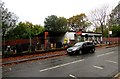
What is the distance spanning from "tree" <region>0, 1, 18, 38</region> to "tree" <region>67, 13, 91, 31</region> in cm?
3944

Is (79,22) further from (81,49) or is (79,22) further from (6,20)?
(81,49)

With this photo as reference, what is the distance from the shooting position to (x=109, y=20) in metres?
73.3

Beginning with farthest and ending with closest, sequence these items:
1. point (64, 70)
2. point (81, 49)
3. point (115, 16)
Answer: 1. point (115, 16)
2. point (81, 49)
3. point (64, 70)

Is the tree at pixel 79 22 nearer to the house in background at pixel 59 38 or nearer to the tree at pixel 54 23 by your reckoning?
the tree at pixel 54 23

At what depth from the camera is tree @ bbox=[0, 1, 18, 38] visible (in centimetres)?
4258

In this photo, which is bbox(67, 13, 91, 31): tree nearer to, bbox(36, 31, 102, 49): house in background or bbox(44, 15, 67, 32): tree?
bbox(44, 15, 67, 32): tree

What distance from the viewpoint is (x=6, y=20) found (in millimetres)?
44719

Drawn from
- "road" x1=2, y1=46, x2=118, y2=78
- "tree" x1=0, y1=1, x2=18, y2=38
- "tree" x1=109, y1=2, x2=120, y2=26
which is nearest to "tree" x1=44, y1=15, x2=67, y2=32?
"tree" x1=109, y1=2, x2=120, y2=26

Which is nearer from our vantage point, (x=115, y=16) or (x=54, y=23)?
(x=54, y=23)

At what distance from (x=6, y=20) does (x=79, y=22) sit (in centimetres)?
4467

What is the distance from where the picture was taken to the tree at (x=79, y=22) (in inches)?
3299

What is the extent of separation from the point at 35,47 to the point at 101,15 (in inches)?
1794

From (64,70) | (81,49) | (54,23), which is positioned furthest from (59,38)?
(54,23)

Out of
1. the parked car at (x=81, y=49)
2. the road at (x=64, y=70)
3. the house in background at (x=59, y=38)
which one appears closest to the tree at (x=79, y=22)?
the house in background at (x=59, y=38)
